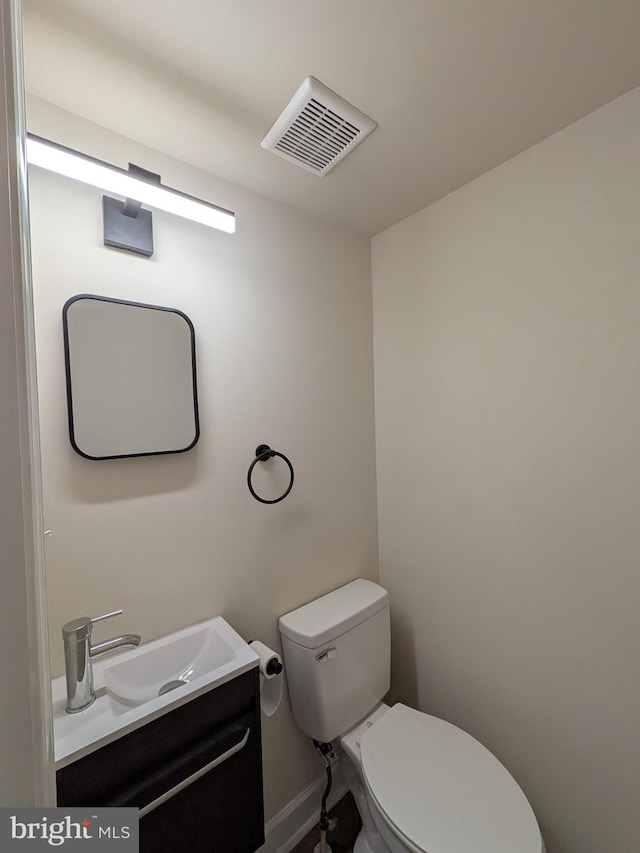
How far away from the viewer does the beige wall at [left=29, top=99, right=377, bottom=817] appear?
94cm

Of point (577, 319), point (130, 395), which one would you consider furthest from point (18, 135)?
point (577, 319)

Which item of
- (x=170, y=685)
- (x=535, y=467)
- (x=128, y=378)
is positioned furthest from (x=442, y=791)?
(x=128, y=378)

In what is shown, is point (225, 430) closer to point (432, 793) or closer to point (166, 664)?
point (166, 664)

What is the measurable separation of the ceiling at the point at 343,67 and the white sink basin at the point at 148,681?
151 cm

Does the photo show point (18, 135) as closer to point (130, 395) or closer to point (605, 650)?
point (130, 395)

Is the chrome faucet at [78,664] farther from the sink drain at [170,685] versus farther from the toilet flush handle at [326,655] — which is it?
the toilet flush handle at [326,655]

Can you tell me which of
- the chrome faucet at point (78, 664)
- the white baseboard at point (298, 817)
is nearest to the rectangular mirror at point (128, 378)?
the chrome faucet at point (78, 664)

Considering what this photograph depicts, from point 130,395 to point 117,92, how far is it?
78 cm

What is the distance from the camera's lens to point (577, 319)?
1.08m

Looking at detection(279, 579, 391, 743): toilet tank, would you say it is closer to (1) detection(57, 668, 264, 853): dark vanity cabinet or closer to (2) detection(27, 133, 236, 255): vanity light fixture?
(1) detection(57, 668, 264, 853): dark vanity cabinet

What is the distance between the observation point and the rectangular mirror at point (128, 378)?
956 mm

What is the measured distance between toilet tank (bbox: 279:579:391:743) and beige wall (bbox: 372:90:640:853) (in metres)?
0.27

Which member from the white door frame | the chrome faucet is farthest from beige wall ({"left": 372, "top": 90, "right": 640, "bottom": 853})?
the white door frame

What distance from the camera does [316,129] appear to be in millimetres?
1012
